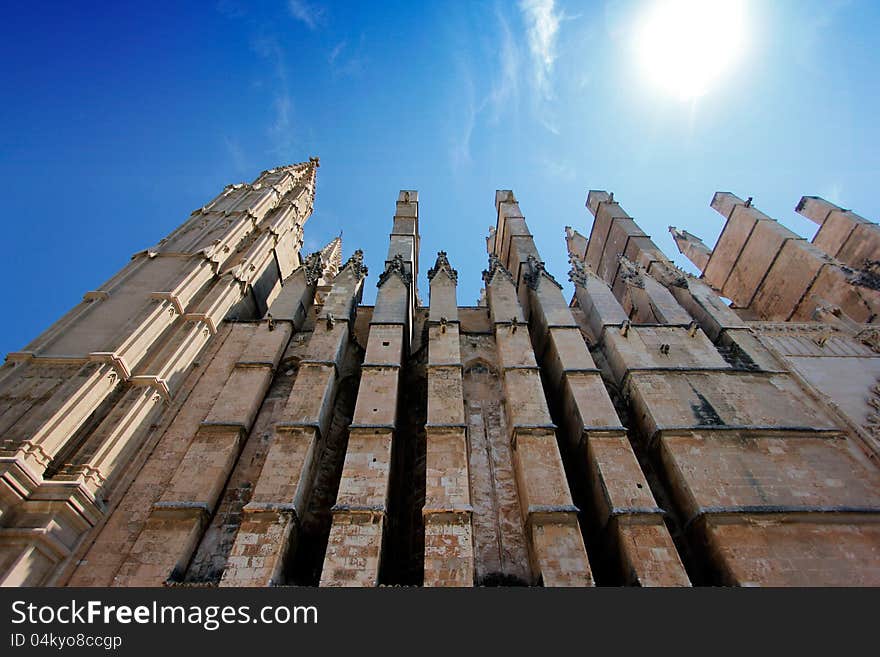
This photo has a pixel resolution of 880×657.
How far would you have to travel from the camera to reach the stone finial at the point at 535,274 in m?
15.5

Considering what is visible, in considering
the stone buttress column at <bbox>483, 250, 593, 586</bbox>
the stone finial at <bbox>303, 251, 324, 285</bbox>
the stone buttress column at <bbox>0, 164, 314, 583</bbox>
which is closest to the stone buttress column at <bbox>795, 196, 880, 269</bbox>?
the stone buttress column at <bbox>483, 250, 593, 586</bbox>

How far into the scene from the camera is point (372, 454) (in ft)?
29.7

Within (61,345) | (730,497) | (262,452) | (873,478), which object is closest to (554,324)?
(730,497)

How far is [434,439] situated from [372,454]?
120cm

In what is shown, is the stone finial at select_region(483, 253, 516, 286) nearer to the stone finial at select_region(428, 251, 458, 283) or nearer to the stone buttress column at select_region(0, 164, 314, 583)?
the stone finial at select_region(428, 251, 458, 283)

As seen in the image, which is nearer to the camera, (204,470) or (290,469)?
(290,469)

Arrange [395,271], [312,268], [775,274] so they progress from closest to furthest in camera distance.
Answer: [395,271]
[312,268]
[775,274]

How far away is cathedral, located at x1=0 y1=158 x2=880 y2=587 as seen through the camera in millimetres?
7660

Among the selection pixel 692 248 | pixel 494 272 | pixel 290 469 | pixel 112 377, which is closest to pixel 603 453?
pixel 290 469

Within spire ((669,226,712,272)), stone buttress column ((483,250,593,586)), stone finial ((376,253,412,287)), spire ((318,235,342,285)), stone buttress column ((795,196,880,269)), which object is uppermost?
spire ((318,235,342,285))

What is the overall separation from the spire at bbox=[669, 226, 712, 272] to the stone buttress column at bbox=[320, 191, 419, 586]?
14.7 m

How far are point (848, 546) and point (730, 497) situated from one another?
1763mm

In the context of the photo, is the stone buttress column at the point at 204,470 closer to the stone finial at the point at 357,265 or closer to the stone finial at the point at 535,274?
the stone finial at the point at 357,265

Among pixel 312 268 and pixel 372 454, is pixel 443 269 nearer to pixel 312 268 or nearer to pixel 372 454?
Result: pixel 312 268
